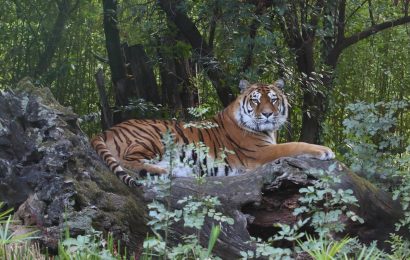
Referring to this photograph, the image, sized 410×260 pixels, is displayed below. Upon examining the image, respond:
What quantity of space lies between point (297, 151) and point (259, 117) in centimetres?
91

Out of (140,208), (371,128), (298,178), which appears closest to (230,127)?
(371,128)

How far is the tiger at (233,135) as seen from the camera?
258 inches

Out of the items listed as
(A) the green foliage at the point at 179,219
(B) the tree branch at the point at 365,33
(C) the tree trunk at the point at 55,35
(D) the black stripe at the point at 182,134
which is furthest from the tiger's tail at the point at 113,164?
(B) the tree branch at the point at 365,33

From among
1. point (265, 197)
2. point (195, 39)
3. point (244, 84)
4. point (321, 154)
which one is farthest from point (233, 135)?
point (265, 197)

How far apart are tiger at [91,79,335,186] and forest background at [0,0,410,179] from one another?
1.55ft

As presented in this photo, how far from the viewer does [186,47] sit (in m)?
8.33

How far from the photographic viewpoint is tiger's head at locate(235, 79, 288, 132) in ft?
23.7

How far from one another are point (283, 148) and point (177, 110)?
7.71 feet

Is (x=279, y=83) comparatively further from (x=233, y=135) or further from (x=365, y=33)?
(x=365, y=33)

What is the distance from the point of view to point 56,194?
15.5 ft

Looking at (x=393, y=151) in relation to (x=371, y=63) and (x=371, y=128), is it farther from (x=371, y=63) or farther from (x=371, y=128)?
(x=371, y=63)

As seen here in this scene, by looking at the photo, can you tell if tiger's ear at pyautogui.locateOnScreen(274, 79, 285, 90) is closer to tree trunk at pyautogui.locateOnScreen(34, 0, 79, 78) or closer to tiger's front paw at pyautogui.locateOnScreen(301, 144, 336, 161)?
tiger's front paw at pyautogui.locateOnScreen(301, 144, 336, 161)

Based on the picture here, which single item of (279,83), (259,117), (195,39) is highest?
(195,39)

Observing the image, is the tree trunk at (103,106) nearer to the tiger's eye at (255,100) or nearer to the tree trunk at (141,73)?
the tree trunk at (141,73)
